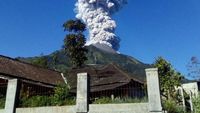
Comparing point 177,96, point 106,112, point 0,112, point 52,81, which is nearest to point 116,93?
point 177,96

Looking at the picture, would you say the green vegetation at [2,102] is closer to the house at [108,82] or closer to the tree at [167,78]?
the house at [108,82]

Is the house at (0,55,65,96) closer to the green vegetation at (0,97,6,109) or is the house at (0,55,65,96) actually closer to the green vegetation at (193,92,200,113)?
the green vegetation at (0,97,6,109)

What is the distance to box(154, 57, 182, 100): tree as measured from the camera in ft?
93.8

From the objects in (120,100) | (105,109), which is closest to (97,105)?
(105,109)

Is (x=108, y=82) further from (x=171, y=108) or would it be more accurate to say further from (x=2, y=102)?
(x=171, y=108)

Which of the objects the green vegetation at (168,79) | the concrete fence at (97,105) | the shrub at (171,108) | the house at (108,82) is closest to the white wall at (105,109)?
the concrete fence at (97,105)

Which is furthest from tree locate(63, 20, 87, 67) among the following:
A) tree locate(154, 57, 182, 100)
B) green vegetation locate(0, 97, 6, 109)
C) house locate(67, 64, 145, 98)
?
green vegetation locate(0, 97, 6, 109)

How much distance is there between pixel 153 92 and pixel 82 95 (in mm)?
→ 4008

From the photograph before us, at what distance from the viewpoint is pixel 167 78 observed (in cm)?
3030

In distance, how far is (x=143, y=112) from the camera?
57.8ft

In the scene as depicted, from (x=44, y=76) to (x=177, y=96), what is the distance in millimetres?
14376

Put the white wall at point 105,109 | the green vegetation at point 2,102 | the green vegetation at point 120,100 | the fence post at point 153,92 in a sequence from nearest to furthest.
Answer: the fence post at point 153,92
the white wall at point 105,109
the green vegetation at point 120,100
the green vegetation at point 2,102

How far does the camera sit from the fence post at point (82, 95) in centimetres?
1833

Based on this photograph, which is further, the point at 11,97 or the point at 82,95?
the point at 11,97
